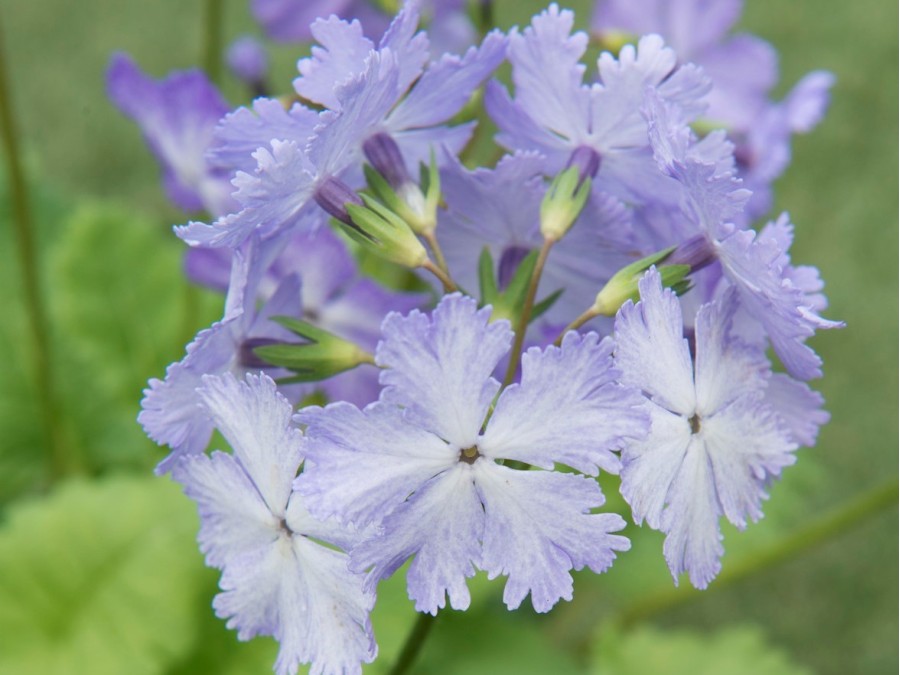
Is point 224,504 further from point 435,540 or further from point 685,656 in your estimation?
point 685,656

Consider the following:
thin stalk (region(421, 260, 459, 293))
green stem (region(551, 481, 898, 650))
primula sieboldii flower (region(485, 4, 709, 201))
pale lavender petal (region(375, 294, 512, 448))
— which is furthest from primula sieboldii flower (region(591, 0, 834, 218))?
pale lavender petal (region(375, 294, 512, 448))

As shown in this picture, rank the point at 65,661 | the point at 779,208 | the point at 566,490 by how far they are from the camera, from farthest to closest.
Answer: the point at 779,208 < the point at 65,661 < the point at 566,490

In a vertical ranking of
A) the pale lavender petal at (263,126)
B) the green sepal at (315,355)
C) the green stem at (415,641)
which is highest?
the pale lavender petal at (263,126)

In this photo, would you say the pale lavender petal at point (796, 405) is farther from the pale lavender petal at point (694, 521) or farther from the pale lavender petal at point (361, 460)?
the pale lavender petal at point (361, 460)

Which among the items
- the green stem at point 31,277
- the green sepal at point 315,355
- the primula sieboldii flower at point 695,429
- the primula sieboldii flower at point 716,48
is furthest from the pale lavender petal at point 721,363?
the green stem at point 31,277

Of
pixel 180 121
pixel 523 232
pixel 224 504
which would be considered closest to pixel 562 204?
pixel 523 232

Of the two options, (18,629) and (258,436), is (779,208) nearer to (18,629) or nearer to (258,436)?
(18,629)

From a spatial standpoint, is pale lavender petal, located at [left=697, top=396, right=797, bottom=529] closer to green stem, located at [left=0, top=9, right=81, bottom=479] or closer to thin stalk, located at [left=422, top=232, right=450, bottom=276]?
thin stalk, located at [left=422, top=232, right=450, bottom=276]

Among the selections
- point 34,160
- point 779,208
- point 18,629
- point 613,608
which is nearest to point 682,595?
point 613,608
